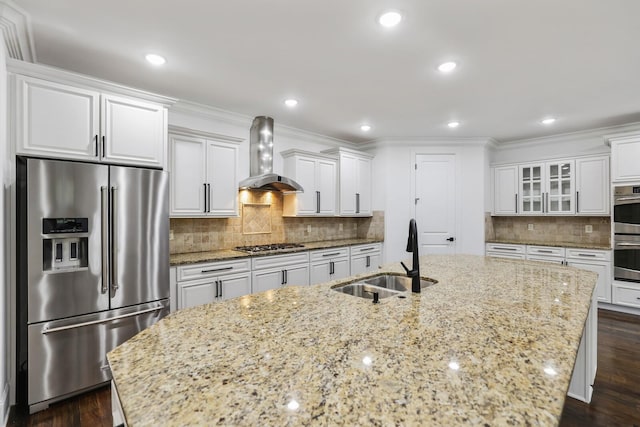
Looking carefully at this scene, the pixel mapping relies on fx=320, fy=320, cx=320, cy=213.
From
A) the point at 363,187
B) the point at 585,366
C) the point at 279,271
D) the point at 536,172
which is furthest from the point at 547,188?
the point at 279,271

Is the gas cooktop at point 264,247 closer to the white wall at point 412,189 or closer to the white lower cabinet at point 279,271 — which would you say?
the white lower cabinet at point 279,271

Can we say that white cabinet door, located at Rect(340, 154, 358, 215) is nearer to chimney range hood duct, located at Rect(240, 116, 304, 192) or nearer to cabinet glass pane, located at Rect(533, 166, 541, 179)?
chimney range hood duct, located at Rect(240, 116, 304, 192)

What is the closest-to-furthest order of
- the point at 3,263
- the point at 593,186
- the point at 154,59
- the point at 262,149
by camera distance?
the point at 3,263 → the point at 154,59 → the point at 262,149 → the point at 593,186

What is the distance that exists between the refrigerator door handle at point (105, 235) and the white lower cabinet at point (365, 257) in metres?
3.02

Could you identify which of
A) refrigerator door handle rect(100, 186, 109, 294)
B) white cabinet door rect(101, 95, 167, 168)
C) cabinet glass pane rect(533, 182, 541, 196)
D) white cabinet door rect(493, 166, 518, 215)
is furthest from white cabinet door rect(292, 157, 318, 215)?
cabinet glass pane rect(533, 182, 541, 196)

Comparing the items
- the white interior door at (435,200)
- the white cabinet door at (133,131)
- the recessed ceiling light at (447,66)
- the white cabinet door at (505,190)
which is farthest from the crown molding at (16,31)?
the white cabinet door at (505,190)

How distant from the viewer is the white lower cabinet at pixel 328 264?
160 inches

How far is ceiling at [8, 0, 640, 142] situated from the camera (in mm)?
1899

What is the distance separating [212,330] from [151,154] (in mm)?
1896

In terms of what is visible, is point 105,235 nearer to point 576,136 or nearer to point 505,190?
point 505,190

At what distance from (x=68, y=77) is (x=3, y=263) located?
129 cm

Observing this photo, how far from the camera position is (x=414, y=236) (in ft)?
5.83

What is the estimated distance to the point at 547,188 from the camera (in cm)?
475

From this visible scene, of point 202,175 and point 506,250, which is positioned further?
point 506,250
